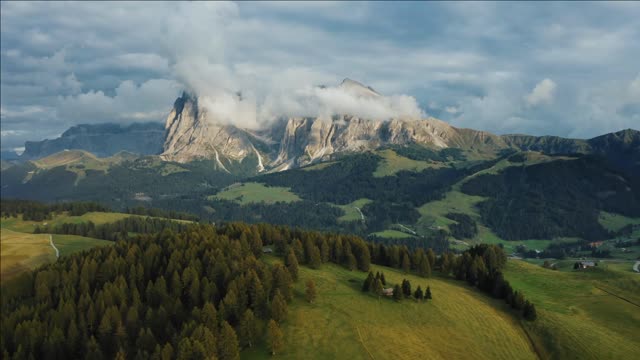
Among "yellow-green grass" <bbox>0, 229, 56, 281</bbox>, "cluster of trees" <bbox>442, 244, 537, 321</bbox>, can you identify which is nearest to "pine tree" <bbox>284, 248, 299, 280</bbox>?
"cluster of trees" <bbox>442, 244, 537, 321</bbox>

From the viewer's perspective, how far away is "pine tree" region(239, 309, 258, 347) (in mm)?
93250

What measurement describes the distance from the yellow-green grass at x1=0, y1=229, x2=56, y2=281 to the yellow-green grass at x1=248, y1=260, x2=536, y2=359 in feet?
358

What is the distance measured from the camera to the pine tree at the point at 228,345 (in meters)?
85.8

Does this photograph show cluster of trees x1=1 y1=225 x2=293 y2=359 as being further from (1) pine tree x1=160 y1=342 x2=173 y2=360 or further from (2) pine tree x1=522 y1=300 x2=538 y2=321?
(2) pine tree x1=522 y1=300 x2=538 y2=321

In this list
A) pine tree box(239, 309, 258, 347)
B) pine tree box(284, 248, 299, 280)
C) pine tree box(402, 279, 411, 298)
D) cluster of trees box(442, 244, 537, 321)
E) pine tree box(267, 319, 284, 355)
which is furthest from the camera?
cluster of trees box(442, 244, 537, 321)

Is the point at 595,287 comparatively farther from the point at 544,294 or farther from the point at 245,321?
the point at 245,321

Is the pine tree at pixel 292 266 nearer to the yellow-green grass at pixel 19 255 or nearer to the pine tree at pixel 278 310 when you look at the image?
the pine tree at pixel 278 310

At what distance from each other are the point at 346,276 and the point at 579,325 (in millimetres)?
58709

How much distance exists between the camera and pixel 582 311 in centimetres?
12712

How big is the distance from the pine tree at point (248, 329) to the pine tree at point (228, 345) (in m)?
4.76

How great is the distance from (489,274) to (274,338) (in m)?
78.5

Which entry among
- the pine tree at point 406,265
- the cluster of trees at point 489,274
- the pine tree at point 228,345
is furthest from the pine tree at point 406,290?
the pine tree at point 228,345

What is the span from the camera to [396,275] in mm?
141500

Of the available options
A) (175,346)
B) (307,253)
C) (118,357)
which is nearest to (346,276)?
(307,253)
